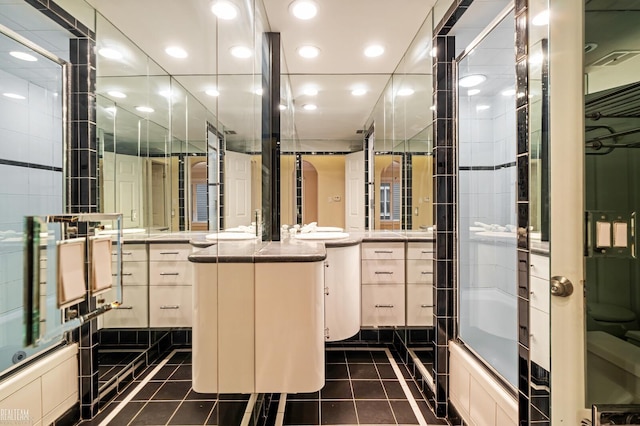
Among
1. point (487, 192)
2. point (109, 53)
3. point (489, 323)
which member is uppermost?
point (109, 53)

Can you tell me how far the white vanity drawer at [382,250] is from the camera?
2.49 metres

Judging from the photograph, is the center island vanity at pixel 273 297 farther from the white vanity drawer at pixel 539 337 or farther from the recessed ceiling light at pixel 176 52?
the white vanity drawer at pixel 539 337

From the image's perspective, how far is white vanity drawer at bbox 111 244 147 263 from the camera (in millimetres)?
649

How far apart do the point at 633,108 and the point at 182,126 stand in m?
1.48

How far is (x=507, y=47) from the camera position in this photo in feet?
5.64

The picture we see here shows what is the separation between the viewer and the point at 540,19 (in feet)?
3.24

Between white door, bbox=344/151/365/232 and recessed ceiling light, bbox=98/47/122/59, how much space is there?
2.82m

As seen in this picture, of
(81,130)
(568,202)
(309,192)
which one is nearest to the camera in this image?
(81,130)

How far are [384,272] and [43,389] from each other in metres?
2.23

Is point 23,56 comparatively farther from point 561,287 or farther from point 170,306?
point 561,287

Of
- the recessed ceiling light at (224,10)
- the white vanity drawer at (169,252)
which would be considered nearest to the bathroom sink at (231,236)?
the white vanity drawer at (169,252)

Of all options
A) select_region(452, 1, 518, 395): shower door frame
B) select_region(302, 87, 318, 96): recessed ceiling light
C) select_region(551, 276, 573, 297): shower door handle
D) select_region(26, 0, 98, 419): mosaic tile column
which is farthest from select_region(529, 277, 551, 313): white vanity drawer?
select_region(302, 87, 318, 96): recessed ceiling light

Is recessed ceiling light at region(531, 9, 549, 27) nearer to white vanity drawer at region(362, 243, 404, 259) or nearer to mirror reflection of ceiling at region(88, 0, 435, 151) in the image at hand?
mirror reflection of ceiling at region(88, 0, 435, 151)

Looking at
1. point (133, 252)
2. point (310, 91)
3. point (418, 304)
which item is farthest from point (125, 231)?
point (310, 91)
